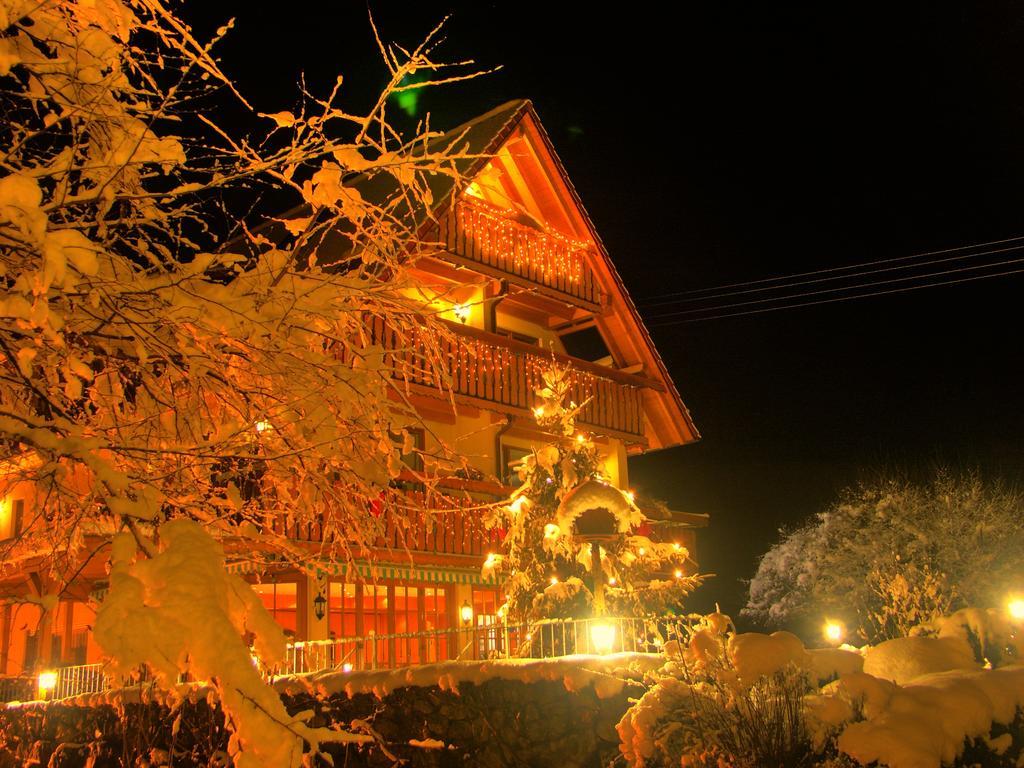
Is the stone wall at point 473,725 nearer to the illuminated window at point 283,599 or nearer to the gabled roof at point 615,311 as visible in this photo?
the illuminated window at point 283,599

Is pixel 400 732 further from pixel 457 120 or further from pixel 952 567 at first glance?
pixel 952 567

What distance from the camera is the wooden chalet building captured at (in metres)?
16.5

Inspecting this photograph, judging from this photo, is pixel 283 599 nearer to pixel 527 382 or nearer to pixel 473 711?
pixel 527 382

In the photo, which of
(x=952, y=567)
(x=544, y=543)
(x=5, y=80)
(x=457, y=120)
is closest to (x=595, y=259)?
(x=457, y=120)

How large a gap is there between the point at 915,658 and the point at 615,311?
1295cm

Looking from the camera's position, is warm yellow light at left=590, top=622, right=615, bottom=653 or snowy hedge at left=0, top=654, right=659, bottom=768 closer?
snowy hedge at left=0, top=654, right=659, bottom=768

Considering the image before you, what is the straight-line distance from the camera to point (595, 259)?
20.4 meters

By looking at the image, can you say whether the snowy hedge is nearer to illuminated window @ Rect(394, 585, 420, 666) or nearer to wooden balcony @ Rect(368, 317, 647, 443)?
wooden balcony @ Rect(368, 317, 647, 443)

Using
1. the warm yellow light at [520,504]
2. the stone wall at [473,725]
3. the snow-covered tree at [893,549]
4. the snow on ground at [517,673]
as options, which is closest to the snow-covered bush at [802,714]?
the snow on ground at [517,673]

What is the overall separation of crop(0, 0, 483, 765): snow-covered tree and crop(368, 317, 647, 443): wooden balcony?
1032 cm

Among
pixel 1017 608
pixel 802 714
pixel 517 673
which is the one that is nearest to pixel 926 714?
pixel 802 714

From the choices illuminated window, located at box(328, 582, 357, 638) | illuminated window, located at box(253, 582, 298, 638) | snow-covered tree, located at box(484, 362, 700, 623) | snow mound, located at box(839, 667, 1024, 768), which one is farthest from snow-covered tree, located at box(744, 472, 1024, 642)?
snow mound, located at box(839, 667, 1024, 768)

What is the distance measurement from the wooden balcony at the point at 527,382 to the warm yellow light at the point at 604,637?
673 cm

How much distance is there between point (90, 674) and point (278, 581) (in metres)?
3.94
